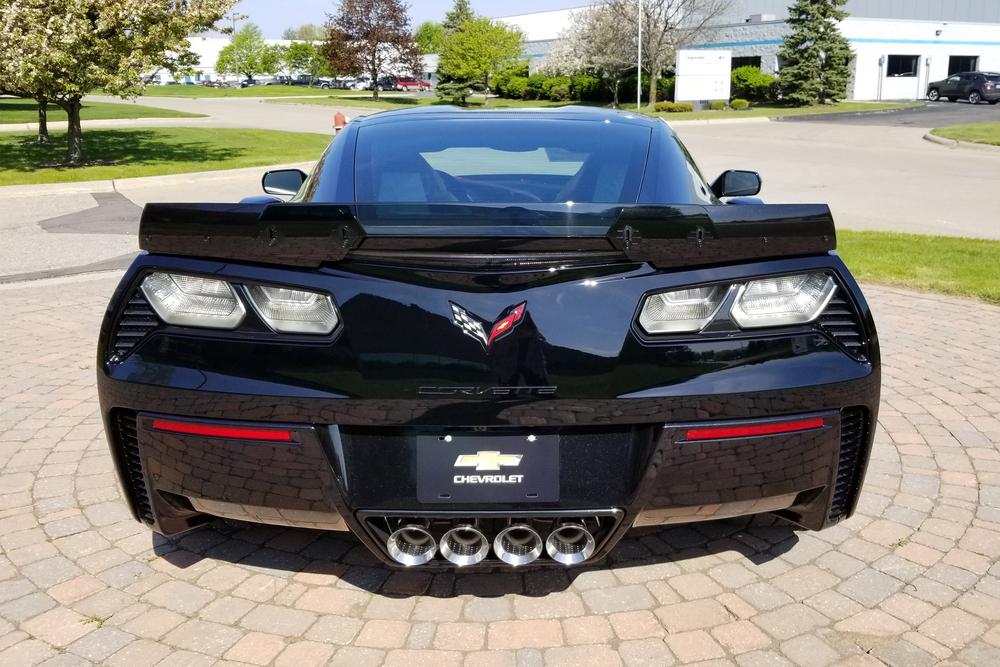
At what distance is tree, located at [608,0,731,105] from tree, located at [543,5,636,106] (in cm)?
56

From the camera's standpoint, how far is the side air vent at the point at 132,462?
2461 millimetres

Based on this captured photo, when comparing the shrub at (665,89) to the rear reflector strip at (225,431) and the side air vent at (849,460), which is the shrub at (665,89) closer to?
the side air vent at (849,460)

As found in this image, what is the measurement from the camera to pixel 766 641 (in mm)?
2424

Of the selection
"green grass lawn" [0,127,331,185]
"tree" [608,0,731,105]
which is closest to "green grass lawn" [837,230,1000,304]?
"green grass lawn" [0,127,331,185]

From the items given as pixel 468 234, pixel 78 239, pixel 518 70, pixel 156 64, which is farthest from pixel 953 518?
pixel 518 70

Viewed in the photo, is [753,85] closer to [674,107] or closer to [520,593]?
[674,107]

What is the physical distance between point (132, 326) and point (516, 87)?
60.0 metres

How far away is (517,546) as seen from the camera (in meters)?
2.33

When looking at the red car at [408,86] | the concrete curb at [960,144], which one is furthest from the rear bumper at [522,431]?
the red car at [408,86]

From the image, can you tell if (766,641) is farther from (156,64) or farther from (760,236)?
(156,64)

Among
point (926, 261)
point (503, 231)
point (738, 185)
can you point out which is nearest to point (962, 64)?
point (926, 261)

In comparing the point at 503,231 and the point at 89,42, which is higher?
the point at 89,42

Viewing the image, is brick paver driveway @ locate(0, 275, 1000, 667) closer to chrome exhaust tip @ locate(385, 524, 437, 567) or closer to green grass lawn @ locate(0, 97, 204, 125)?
chrome exhaust tip @ locate(385, 524, 437, 567)

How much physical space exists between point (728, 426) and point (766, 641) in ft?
2.20
